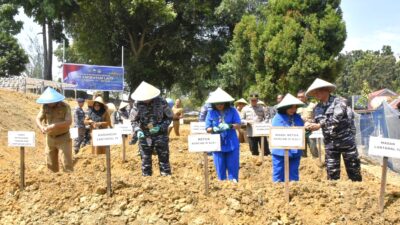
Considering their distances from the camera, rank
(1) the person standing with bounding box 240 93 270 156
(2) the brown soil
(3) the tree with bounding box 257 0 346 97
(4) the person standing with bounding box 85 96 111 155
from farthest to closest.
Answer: (3) the tree with bounding box 257 0 346 97 → (1) the person standing with bounding box 240 93 270 156 → (4) the person standing with bounding box 85 96 111 155 → (2) the brown soil

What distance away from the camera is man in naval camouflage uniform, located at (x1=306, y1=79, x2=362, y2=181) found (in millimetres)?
5621

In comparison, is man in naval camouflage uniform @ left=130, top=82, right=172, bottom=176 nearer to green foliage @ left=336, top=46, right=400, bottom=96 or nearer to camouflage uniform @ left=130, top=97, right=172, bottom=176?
camouflage uniform @ left=130, top=97, right=172, bottom=176

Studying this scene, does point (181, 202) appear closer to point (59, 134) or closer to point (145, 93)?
point (145, 93)

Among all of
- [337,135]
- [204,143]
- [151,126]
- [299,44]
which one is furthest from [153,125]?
[299,44]

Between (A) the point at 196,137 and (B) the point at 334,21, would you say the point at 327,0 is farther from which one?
(A) the point at 196,137

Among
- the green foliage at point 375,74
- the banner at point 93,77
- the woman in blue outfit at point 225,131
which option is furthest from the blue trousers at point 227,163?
the green foliage at point 375,74

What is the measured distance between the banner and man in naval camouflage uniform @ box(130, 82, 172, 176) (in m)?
16.3

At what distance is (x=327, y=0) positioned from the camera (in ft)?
60.7

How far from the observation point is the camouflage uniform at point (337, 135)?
5621 millimetres

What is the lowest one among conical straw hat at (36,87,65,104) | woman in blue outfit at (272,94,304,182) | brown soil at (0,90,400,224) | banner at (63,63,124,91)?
brown soil at (0,90,400,224)

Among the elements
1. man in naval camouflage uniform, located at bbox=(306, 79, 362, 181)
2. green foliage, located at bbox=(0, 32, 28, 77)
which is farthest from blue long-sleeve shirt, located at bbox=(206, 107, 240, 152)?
green foliage, located at bbox=(0, 32, 28, 77)

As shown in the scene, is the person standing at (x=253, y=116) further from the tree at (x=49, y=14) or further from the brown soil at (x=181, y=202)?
the tree at (x=49, y=14)

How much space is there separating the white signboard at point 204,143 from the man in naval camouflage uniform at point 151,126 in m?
1.61

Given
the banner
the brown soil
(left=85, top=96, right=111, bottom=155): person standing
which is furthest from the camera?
the banner
